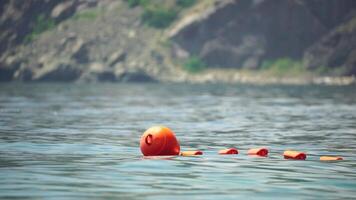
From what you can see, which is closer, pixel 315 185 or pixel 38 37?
pixel 315 185

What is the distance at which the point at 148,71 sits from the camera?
170 m

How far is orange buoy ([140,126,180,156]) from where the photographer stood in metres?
34.7

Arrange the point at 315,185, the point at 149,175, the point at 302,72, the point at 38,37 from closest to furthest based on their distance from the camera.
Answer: the point at 315,185 < the point at 149,175 < the point at 302,72 < the point at 38,37

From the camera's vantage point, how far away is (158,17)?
187 m

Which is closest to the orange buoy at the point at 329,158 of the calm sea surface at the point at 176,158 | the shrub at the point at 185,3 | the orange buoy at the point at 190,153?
the calm sea surface at the point at 176,158

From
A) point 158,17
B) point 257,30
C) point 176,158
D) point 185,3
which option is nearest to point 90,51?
point 158,17

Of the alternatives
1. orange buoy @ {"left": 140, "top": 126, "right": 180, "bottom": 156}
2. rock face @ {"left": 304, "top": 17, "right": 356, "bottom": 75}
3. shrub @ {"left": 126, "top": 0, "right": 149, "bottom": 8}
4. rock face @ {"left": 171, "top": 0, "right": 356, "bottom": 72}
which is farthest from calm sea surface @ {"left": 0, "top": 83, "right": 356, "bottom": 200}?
shrub @ {"left": 126, "top": 0, "right": 149, "bottom": 8}

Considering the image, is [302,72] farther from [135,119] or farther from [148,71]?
[135,119]

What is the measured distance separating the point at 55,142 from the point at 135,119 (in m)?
18.8

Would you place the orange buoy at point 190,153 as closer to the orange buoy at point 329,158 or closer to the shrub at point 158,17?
the orange buoy at point 329,158

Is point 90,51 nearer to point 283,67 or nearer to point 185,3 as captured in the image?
point 185,3

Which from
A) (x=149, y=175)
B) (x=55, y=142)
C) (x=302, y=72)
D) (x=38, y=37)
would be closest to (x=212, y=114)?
(x=55, y=142)

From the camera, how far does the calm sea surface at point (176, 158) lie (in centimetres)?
2617

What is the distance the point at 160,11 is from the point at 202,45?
11.8 m
